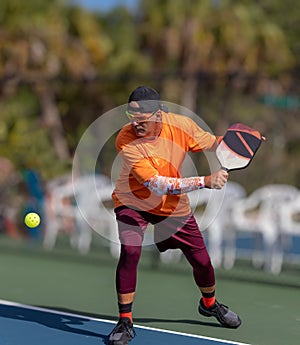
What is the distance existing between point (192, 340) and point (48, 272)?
455cm

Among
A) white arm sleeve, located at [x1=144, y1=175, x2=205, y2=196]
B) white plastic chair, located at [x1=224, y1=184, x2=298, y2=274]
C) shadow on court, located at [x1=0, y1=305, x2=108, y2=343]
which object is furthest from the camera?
white plastic chair, located at [x1=224, y1=184, x2=298, y2=274]

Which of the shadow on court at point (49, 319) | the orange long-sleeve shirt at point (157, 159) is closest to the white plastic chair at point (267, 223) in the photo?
the shadow on court at point (49, 319)

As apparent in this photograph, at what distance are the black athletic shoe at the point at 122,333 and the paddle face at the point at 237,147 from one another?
1.32 metres

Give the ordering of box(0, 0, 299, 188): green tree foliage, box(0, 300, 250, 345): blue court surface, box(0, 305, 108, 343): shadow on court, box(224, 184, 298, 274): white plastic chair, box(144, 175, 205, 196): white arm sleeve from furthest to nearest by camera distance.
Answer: box(0, 0, 299, 188): green tree foliage, box(224, 184, 298, 274): white plastic chair, box(0, 305, 108, 343): shadow on court, box(0, 300, 250, 345): blue court surface, box(144, 175, 205, 196): white arm sleeve

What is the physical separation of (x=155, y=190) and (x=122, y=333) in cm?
104

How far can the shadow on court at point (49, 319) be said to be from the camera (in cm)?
677

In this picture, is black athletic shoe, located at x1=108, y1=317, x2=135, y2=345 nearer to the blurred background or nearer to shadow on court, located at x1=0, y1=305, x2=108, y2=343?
shadow on court, located at x1=0, y1=305, x2=108, y2=343

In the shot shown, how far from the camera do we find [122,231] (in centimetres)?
643

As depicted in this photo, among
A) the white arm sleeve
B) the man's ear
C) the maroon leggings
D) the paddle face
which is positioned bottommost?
the maroon leggings

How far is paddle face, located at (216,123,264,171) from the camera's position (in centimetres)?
615

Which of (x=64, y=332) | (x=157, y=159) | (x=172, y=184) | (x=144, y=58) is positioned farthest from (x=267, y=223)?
(x=144, y=58)

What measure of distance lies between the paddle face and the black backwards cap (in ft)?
1.75

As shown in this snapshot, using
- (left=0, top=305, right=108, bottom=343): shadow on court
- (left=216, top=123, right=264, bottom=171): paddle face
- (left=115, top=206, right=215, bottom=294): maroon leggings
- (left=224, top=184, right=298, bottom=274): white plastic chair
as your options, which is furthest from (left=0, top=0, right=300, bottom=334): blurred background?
(left=216, top=123, right=264, bottom=171): paddle face

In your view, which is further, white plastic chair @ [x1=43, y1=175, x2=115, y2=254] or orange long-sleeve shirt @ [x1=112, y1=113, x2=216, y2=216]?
white plastic chair @ [x1=43, y1=175, x2=115, y2=254]
